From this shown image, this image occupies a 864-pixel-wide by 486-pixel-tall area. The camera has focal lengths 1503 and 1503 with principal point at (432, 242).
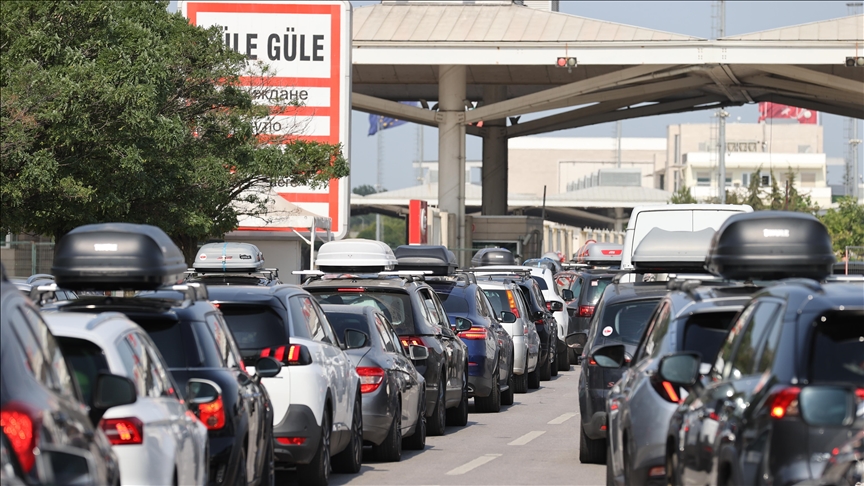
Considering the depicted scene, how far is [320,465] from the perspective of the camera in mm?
11469

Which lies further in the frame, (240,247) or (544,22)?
(544,22)

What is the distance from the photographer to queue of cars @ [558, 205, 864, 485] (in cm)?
563

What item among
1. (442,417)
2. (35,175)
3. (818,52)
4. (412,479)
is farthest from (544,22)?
(412,479)

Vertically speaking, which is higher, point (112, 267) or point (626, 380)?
point (112, 267)

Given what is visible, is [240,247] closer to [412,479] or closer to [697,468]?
[412,479]

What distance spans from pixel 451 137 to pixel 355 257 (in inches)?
1736

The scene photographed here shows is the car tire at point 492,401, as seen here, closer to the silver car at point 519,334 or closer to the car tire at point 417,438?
the silver car at point 519,334

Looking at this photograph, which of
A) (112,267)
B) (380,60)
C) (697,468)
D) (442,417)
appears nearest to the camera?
(697,468)

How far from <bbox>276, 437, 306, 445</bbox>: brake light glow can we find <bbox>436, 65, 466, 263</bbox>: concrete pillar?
171 feet

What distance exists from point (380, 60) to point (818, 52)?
1688 centimetres

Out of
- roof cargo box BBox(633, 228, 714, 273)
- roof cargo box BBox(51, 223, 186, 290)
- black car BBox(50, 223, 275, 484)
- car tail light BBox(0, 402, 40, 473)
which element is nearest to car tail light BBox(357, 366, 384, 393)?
black car BBox(50, 223, 275, 484)

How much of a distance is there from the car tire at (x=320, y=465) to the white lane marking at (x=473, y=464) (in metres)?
1.59

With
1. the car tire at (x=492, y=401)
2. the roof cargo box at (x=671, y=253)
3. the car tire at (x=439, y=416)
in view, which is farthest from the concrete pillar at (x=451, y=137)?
the car tire at (x=439, y=416)

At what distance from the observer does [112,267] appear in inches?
393
